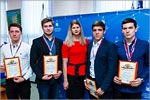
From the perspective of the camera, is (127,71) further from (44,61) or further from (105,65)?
(44,61)

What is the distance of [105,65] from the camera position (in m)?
2.81

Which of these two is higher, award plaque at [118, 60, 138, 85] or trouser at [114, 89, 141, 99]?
award plaque at [118, 60, 138, 85]

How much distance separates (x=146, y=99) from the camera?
2.96 meters

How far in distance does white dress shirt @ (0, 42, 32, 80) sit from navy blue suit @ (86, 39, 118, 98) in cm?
96

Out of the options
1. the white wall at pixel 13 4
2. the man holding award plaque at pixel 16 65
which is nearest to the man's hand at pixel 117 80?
the man holding award plaque at pixel 16 65

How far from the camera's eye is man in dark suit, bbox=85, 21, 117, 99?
2.75 meters

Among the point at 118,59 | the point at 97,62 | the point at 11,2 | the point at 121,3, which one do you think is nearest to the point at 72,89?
the point at 97,62

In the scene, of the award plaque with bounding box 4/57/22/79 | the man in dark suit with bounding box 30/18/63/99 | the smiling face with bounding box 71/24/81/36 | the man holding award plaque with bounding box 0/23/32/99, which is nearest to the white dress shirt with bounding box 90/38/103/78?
the smiling face with bounding box 71/24/81/36

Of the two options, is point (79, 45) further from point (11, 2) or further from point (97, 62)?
point (11, 2)

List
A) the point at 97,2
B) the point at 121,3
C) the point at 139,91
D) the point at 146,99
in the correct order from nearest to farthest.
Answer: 1. the point at 139,91
2. the point at 146,99
3. the point at 121,3
4. the point at 97,2

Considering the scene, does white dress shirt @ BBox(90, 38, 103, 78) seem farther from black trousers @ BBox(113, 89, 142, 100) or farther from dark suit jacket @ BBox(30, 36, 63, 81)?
dark suit jacket @ BBox(30, 36, 63, 81)

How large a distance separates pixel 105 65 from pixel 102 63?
47 millimetres

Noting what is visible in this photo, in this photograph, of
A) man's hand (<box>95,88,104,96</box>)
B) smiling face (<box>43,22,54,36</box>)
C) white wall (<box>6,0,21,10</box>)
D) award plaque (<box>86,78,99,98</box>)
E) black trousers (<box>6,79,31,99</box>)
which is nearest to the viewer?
man's hand (<box>95,88,104,96</box>)

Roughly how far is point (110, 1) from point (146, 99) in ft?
11.2
